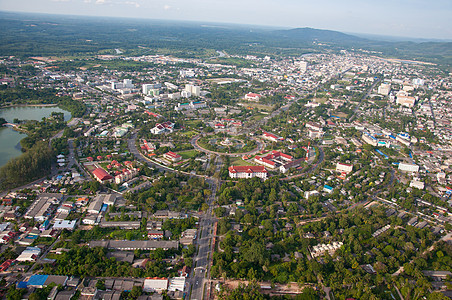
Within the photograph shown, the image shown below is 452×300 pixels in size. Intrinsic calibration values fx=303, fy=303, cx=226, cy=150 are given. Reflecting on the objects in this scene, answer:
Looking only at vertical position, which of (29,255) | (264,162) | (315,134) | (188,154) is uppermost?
(315,134)

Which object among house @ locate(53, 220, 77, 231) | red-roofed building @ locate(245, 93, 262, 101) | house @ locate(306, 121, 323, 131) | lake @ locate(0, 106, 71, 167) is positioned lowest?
lake @ locate(0, 106, 71, 167)

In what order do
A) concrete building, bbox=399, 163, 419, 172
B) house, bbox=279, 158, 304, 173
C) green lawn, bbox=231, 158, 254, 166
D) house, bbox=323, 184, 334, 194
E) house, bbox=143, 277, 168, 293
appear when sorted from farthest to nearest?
1. concrete building, bbox=399, 163, 419, 172
2. green lawn, bbox=231, 158, 254, 166
3. house, bbox=279, 158, 304, 173
4. house, bbox=323, 184, 334, 194
5. house, bbox=143, 277, 168, 293

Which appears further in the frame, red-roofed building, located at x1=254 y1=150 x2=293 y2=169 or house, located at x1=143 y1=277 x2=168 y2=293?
red-roofed building, located at x1=254 y1=150 x2=293 y2=169

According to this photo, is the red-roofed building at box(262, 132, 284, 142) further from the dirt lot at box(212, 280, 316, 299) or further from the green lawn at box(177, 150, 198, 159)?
the dirt lot at box(212, 280, 316, 299)

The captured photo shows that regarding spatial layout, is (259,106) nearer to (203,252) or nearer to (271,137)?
(271,137)

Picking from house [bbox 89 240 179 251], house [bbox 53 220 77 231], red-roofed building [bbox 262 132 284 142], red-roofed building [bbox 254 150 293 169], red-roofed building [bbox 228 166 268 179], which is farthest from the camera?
red-roofed building [bbox 262 132 284 142]

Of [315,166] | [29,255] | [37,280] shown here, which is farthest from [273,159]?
[37,280]

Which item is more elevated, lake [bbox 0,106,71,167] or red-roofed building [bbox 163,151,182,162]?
red-roofed building [bbox 163,151,182,162]

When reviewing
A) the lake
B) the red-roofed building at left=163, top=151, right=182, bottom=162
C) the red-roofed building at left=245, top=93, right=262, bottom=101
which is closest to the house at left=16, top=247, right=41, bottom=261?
the red-roofed building at left=163, top=151, right=182, bottom=162
